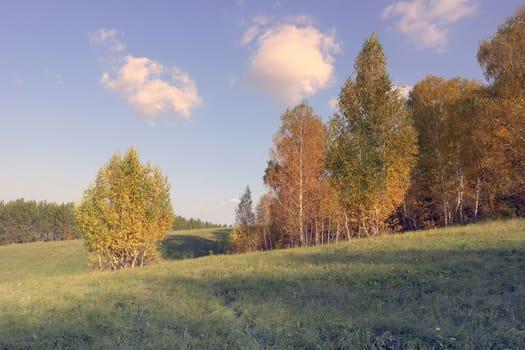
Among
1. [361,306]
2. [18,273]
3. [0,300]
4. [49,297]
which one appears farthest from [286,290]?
[18,273]

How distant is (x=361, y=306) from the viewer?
8312 mm

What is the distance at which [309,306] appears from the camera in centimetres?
844

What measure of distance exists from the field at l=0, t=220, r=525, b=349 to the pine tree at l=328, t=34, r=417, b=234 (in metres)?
8.34

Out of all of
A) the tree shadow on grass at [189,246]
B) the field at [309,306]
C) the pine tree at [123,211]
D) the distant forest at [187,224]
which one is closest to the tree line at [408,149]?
the field at [309,306]

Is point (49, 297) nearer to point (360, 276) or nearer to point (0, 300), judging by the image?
point (0, 300)

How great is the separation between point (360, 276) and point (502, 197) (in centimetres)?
2809

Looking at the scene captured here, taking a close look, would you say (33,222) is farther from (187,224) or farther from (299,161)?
(299,161)

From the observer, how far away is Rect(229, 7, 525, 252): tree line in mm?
23453

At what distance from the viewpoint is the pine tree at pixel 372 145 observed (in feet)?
75.9

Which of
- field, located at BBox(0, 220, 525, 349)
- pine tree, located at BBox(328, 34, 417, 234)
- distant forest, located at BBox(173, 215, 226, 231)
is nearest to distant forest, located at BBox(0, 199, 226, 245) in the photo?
distant forest, located at BBox(173, 215, 226, 231)

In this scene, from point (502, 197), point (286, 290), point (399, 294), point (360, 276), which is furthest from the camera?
point (502, 197)

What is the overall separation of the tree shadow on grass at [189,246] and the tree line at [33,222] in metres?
49.7

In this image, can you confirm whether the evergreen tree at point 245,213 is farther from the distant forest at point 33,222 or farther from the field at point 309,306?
the distant forest at point 33,222

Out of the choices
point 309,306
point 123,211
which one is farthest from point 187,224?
point 309,306
